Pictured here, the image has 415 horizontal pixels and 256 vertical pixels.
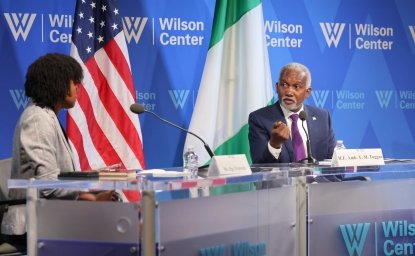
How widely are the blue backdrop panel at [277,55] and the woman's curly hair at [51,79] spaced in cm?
185

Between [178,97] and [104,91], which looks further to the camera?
[178,97]

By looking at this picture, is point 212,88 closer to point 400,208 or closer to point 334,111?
point 334,111

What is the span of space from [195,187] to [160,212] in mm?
217

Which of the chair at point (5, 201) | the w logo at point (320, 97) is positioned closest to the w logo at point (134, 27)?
the w logo at point (320, 97)

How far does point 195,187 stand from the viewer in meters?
2.80

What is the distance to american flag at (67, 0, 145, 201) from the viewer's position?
5.38 meters

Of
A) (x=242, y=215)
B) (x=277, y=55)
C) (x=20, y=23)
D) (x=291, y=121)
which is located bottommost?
(x=242, y=215)

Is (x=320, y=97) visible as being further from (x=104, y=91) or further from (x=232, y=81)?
(x=104, y=91)

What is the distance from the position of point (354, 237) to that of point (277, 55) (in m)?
3.02

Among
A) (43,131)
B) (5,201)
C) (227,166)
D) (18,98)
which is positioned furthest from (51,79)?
(18,98)

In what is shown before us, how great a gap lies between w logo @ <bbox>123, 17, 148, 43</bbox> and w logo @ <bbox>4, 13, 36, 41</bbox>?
0.69 m

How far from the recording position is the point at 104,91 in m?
5.48

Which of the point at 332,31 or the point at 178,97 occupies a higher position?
the point at 332,31

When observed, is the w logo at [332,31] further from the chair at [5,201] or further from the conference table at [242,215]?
the chair at [5,201]
